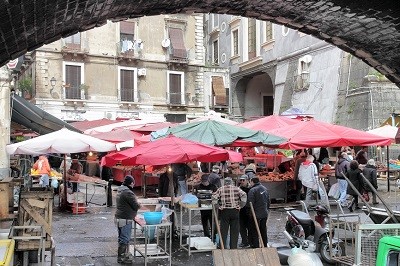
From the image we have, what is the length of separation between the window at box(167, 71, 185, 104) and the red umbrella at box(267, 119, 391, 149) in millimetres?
23663

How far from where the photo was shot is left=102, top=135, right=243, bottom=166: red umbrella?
9.75m

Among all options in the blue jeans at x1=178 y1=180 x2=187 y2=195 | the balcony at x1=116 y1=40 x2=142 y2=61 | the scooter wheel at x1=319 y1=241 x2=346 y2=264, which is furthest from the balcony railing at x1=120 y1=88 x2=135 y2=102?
the scooter wheel at x1=319 y1=241 x2=346 y2=264

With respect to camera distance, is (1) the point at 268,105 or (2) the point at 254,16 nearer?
(2) the point at 254,16

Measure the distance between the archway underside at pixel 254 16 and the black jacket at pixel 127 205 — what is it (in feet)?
13.3

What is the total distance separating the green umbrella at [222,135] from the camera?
491 inches

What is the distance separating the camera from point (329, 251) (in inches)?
347

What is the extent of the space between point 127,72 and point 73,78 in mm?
4004

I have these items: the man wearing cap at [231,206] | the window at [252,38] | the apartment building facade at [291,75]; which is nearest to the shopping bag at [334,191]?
the man wearing cap at [231,206]

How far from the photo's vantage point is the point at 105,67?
3512 cm

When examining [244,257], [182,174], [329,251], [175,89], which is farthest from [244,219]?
[175,89]

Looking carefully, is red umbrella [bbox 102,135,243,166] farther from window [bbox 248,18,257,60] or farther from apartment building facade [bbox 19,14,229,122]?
window [bbox 248,18,257,60]

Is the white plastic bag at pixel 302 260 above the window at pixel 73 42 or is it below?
below

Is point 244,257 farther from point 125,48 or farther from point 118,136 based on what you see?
point 125,48

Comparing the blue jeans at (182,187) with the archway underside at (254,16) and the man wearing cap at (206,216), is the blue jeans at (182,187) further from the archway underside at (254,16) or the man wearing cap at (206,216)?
the archway underside at (254,16)
